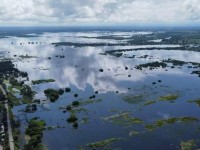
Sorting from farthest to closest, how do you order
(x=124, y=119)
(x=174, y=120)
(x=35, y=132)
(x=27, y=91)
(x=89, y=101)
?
(x=27, y=91), (x=89, y=101), (x=124, y=119), (x=174, y=120), (x=35, y=132)

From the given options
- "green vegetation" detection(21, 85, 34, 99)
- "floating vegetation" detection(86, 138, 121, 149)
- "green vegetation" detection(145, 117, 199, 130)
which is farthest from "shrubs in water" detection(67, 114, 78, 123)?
"green vegetation" detection(21, 85, 34, 99)

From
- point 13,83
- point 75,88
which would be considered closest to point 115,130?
point 75,88

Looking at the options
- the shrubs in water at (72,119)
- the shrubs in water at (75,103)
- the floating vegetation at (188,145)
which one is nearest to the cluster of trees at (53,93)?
the shrubs in water at (75,103)

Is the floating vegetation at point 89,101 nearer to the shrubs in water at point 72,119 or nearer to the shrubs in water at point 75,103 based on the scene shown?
the shrubs in water at point 75,103

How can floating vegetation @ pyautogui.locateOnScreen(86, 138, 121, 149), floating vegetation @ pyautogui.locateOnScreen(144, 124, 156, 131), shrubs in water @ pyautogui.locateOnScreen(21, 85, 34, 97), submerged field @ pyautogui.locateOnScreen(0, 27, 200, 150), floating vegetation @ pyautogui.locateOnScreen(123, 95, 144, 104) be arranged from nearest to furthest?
floating vegetation @ pyautogui.locateOnScreen(86, 138, 121, 149)
submerged field @ pyautogui.locateOnScreen(0, 27, 200, 150)
floating vegetation @ pyautogui.locateOnScreen(144, 124, 156, 131)
floating vegetation @ pyautogui.locateOnScreen(123, 95, 144, 104)
shrubs in water @ pyautogui.locateOnScreen(21, 85, 34, 97)

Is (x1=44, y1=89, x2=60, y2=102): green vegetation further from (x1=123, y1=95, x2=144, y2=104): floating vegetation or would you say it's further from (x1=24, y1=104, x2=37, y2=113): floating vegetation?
(x1=123, y1=95, x2=144, y2=104): floating vegetation

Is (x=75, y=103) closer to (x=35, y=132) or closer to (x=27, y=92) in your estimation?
(x=27, y=92)

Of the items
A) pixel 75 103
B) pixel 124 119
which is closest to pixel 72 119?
pixel 124 119
